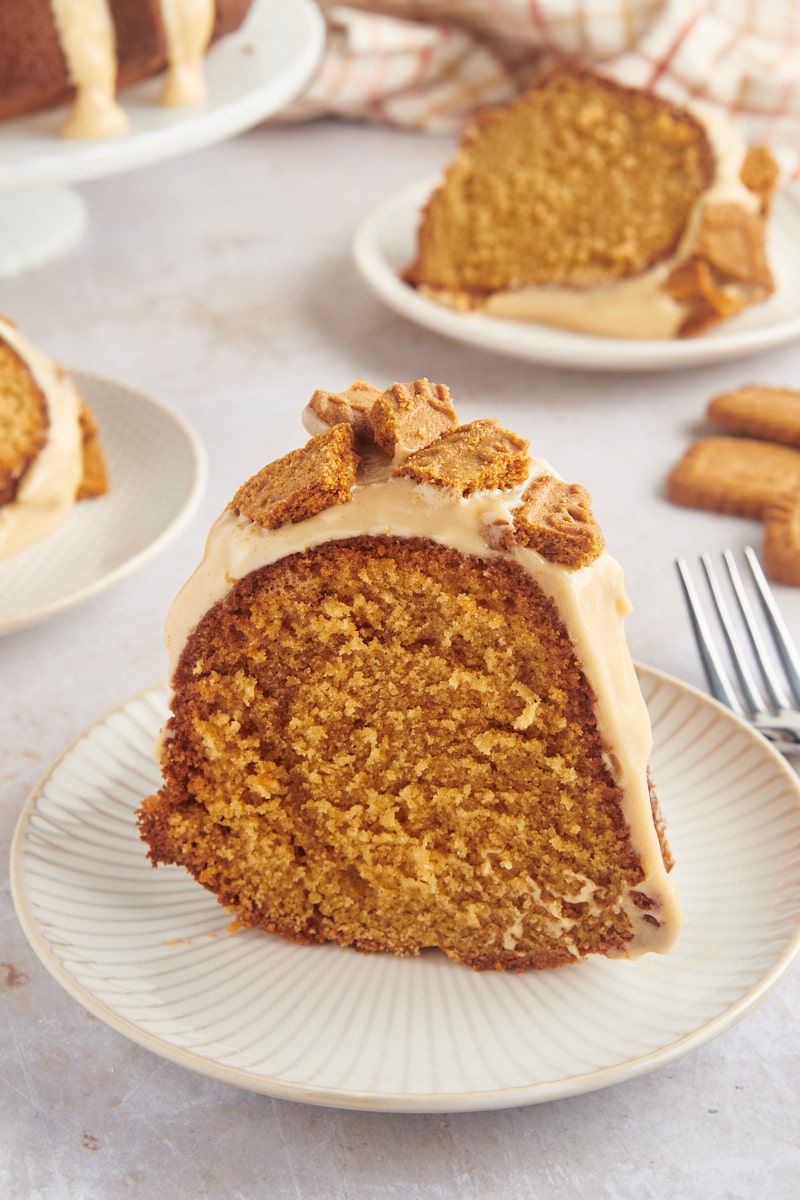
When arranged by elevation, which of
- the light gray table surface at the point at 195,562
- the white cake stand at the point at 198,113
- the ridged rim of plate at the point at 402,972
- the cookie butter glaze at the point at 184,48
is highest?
the cookie butter glaze at the point at 184,48

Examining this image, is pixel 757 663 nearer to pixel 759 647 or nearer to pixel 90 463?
pixel 759 647

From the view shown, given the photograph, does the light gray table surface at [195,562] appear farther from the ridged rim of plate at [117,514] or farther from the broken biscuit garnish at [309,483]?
the broken biscuit garnish at [309,483]

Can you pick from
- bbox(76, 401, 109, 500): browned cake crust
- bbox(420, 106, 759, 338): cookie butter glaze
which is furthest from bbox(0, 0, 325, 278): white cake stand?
bbox(420, 106, 759, 338): cookie butter glaze

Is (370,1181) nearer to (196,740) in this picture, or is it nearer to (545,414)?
(196,740)

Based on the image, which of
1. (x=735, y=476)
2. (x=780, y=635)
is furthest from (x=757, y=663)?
(x=735, y=476)

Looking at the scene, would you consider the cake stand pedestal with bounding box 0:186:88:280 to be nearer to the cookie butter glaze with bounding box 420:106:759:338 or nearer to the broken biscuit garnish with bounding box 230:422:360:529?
the cookie butter glaze with bounding box 420:106:759:338

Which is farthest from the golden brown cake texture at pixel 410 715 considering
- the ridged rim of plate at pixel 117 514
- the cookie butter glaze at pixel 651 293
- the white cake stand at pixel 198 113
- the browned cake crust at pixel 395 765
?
the cookie butter glaze at pixel 651 293
